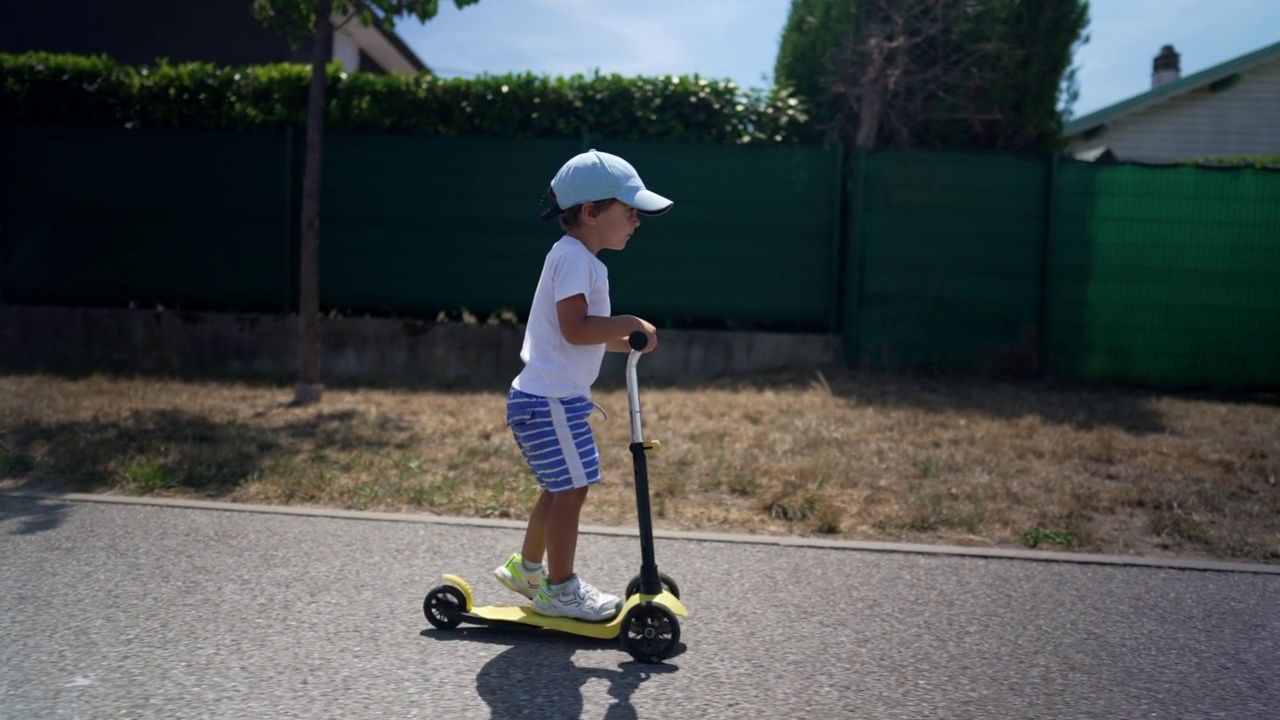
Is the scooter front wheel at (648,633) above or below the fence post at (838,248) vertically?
below

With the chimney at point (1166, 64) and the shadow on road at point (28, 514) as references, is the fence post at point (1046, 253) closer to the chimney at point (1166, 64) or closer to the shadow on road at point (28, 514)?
the shadow on road at point (28, 514)

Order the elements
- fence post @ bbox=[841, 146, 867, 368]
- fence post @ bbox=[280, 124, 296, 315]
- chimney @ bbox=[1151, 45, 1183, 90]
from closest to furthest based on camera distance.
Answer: fence post @ bbox=[841, 146, 867, 368] < fence post @ bbox=[280, 124, 296, 315] < chimney @ bbox=[1151, 45, 1183, 90]

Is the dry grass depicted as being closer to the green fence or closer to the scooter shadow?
the green fence

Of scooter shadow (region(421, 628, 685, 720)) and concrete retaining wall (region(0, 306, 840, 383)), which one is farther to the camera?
concrete retaining wall (region(0, 306, 840, 383))

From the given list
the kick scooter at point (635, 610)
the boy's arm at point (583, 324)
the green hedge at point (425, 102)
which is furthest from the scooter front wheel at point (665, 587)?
the green hedge at point (425, 102)

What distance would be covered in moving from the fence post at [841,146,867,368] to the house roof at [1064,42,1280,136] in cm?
1169

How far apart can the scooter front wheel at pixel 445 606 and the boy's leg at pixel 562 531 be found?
1.16 feet

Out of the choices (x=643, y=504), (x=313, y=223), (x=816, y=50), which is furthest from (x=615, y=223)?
(x=816, y=50)

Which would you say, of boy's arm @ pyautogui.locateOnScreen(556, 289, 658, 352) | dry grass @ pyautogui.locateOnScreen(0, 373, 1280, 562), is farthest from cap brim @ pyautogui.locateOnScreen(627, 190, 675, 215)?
dry grass @ pyautogui.locateOnScreen(0, 373, 1280, 562)

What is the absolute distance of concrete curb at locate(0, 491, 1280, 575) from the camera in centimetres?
513

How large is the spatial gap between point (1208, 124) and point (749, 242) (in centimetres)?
1494

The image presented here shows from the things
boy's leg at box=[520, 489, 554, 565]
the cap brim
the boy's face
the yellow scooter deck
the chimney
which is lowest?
the yellow scooter deck

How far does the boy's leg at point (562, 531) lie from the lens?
12.8ft

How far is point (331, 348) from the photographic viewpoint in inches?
419
